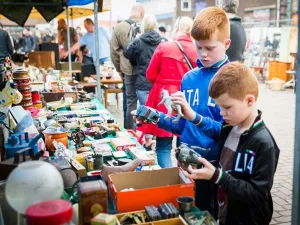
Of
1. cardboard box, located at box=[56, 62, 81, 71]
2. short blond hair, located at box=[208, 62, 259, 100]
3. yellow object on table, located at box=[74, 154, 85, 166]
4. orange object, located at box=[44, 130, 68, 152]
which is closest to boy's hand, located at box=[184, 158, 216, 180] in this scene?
short blond hair, located at box=[208, 62, 259, 100]

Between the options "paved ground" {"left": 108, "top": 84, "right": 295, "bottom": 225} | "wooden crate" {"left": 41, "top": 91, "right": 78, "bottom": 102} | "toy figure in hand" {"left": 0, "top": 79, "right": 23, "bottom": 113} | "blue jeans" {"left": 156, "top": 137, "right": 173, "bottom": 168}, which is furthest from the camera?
"wooden crate" {"left": 41, "top": 91, "right": 78, "bottom": 102}

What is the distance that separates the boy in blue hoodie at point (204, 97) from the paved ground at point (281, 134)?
158 centimetres

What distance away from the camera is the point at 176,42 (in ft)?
11.9

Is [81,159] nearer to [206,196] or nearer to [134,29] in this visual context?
[206,196]

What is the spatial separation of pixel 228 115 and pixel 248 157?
0.22 meters

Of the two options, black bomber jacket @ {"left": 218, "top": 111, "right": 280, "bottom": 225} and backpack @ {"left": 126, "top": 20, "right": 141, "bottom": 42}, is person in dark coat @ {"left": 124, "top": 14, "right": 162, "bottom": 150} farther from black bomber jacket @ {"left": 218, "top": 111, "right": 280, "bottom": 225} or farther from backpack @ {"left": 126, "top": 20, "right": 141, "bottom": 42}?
black bomber jacket @ {"left": 218, "top": 111, "right": 280, "bottom": 225}

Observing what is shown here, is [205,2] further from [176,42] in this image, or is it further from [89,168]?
[89,168]

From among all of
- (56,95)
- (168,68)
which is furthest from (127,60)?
(168,68)

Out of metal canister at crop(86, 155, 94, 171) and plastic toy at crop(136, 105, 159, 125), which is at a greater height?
plastic toy at crop(136, 105, 159, 125)

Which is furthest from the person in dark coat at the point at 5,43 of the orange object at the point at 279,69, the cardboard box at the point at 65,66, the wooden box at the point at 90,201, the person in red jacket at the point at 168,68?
the orange object at the point at 279,69

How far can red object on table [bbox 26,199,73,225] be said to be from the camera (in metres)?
1.01

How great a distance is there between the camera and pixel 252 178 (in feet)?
5.14

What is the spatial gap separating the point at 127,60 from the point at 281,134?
10.2 feet

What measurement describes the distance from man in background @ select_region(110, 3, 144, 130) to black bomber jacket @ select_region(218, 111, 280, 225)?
3686 millimetres
